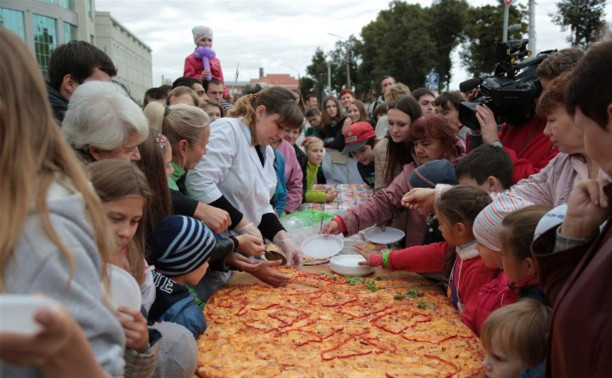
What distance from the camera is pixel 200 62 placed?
766cm

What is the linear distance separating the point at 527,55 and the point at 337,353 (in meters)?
2.83

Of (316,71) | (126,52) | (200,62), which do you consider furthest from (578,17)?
(126,52)

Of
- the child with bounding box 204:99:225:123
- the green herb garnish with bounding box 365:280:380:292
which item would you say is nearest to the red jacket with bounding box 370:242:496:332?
the green herb garnish with bounding box 365:280:380:292

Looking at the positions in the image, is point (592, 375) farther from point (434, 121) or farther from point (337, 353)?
point (434, 121)

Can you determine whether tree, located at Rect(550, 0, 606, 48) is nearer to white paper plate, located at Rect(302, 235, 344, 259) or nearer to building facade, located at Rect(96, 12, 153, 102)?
white paper plate, located at Rect(302, 235, 344, 259)

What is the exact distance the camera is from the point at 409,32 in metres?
34.2

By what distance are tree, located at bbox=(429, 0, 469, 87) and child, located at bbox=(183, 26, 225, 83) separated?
1241 inches

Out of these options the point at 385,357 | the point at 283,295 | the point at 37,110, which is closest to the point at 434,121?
the point at 283,295

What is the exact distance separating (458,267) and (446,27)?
38.5 metres

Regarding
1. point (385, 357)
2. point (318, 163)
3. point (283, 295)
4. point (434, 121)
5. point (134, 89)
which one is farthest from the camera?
point (134, 89)

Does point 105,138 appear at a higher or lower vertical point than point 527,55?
lower

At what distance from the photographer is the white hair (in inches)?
77.0

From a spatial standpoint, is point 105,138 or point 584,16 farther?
point 584,16

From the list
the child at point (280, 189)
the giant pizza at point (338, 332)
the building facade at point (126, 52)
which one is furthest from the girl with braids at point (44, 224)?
the building facade at point (126, 52)
